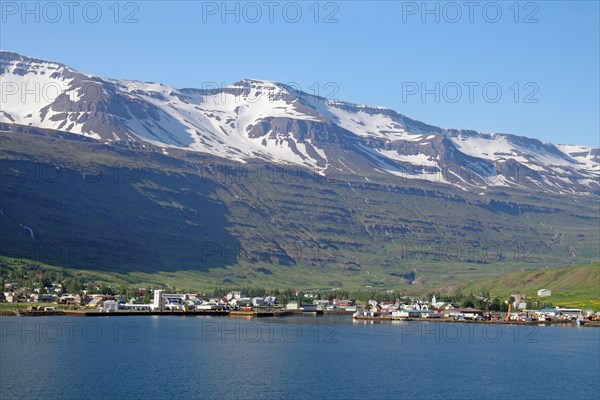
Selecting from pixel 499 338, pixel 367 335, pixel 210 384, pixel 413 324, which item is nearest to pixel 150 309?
pixel 413 324

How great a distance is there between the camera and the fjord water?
3130 inches

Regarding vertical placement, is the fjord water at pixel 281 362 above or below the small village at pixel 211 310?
below

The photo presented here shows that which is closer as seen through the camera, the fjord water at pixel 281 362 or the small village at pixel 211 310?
the fjord water at pixel 281 362

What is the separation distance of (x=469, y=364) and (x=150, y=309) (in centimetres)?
9349

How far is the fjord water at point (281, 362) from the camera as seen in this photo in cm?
7950
